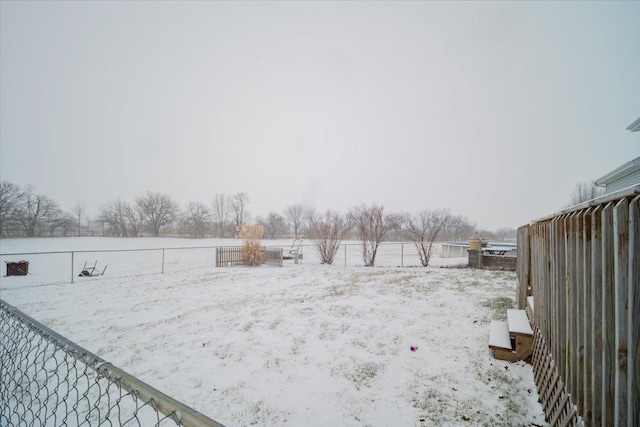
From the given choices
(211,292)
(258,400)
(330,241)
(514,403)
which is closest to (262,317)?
(258,400)

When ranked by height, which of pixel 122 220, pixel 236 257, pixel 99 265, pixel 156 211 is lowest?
pixel 99 265

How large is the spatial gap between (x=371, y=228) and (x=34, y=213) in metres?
56.8

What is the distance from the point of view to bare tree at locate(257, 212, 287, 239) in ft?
195

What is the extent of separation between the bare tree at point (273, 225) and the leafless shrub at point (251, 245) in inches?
1714

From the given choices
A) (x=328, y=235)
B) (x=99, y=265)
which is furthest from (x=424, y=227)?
(x=99, y=265)

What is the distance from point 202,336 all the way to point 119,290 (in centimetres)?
676

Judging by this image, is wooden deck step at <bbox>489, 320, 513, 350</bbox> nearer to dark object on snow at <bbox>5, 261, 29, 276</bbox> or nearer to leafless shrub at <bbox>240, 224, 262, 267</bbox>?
leafless shrub at <bbox>240, 224, 262, 267</bbox>

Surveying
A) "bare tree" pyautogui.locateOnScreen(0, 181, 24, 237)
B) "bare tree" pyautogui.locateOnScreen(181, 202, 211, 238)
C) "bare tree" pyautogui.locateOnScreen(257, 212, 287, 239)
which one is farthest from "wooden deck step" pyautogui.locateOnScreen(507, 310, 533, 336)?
"bare tree" pyautogui.locateOnScreen(181, 202, 211, 238)

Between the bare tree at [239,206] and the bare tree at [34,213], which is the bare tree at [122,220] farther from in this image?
the bare tree at [239,206]

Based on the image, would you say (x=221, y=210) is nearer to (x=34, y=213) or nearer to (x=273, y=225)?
(x=273, y=225)

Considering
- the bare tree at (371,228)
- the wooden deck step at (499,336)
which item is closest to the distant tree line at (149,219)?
the bare tree at (371,228)

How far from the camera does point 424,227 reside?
644 inches

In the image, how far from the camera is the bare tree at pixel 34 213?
42750 millimetres

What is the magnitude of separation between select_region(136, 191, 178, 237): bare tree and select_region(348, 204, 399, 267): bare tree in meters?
53.9
